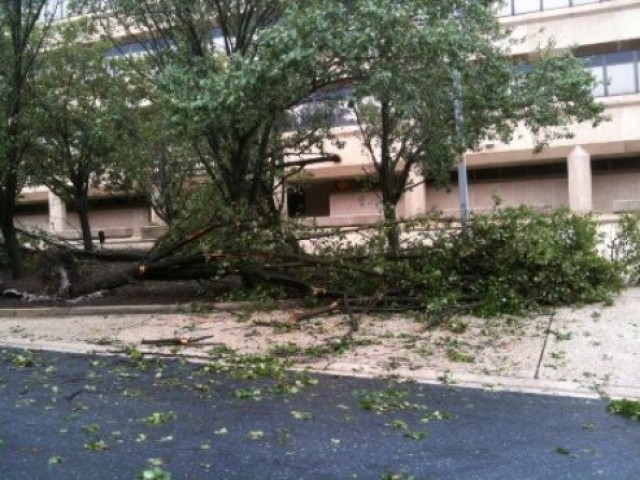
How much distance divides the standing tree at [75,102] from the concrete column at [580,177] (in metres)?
21.6

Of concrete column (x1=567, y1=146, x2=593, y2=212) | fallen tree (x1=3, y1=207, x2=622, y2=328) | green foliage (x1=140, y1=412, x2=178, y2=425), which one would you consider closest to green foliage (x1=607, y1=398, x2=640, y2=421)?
fallen tree (x1=3, y1=207, x2=622, y2=328)

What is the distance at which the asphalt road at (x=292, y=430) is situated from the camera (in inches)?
182

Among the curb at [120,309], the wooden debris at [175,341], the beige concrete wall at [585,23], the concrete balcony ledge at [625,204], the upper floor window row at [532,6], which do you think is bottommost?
the wooden debris at [175,341]

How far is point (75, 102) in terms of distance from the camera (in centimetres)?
1917

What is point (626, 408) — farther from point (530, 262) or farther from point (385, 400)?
point (530, 262)

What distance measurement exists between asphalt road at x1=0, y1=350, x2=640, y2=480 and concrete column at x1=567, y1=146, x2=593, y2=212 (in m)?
28.3

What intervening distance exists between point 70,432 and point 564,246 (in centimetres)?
745

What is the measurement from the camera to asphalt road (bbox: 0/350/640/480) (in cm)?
462

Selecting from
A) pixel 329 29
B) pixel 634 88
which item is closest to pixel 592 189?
pixel 634 88

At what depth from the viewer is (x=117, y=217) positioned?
153ft

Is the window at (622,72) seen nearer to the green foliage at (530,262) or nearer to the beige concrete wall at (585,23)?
the beige concrete wall at (585,23)

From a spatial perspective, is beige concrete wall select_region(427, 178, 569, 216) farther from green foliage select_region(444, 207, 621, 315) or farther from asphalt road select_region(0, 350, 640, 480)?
asphalt road select_region(0, 350, 640, 480)

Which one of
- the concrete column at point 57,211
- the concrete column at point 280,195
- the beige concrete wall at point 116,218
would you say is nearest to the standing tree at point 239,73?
the concrete column at point 280,195

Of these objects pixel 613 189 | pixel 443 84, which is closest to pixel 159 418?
pixel 443 84
